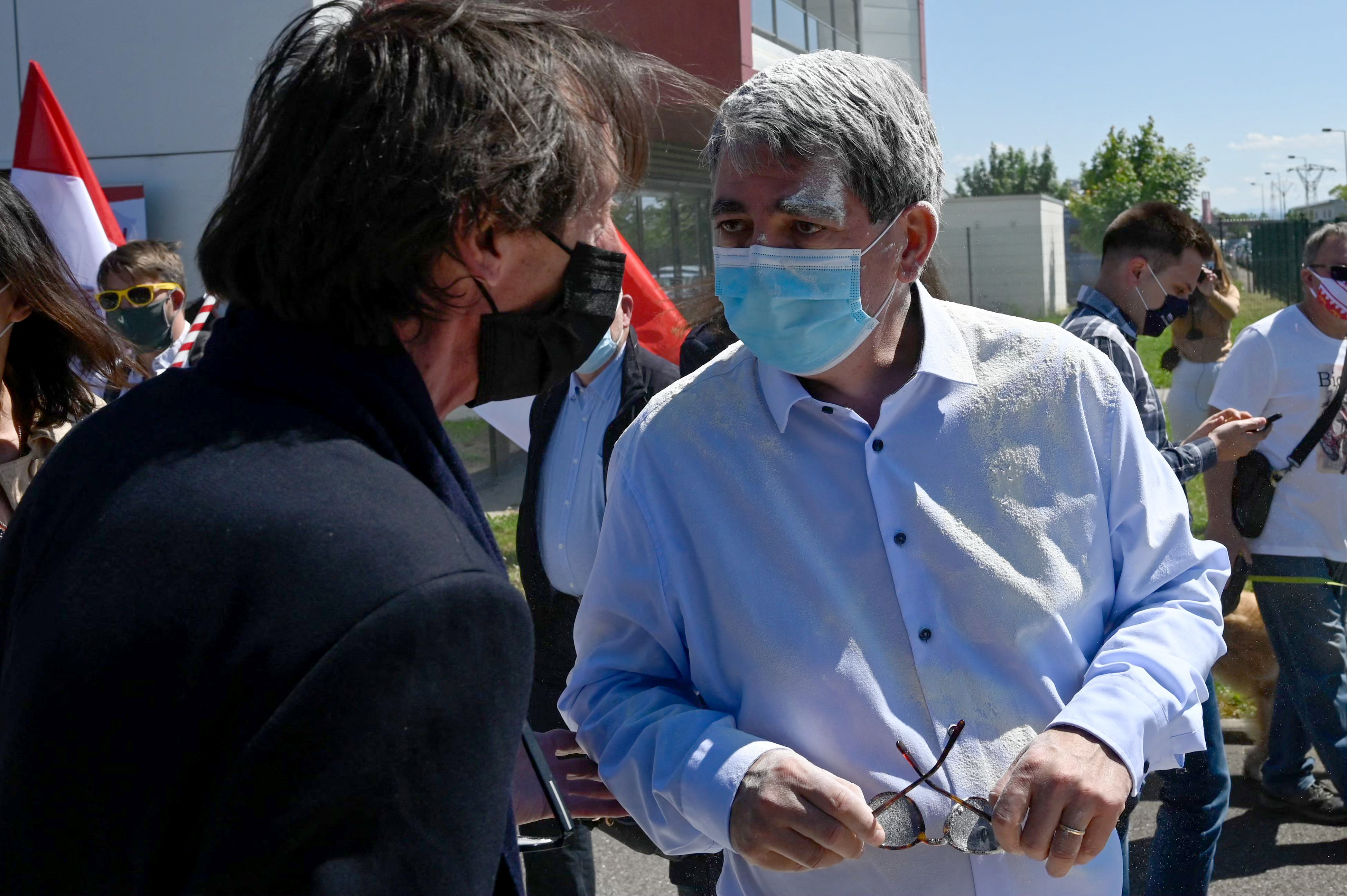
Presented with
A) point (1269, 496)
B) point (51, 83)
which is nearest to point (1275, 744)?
point (1269, 496)

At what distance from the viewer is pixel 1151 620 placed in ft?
5.77

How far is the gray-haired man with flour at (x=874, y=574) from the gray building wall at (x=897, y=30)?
17.8 metres

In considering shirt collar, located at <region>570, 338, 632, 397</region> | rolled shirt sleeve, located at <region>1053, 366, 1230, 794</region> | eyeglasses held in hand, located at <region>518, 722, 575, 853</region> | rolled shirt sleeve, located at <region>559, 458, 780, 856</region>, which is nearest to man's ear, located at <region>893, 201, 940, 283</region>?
rolled shirt sleeve, located at <region>1053, 366, 1230, 794</region>

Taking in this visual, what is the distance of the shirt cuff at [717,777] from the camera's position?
1.61 metres

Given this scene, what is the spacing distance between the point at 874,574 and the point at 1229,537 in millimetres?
3107

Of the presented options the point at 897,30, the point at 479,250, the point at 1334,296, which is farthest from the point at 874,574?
the point at 897,30

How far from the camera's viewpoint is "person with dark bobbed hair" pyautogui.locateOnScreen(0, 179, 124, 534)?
2650 millimetres

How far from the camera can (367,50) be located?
1.21 meters

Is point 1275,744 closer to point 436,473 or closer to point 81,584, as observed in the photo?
point 436,473

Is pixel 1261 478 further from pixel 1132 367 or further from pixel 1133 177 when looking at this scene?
pixel 1133 177

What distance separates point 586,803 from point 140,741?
40.6 inches

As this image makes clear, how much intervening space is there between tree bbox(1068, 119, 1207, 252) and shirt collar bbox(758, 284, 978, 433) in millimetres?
35258

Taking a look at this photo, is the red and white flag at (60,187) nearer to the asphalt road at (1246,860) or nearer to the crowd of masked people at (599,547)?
the crowd of masked people at (599,547)

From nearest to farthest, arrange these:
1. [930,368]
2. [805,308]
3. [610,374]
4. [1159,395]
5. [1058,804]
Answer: [1058,804], [930,368], [805,308], [610,374], [1159,395]
